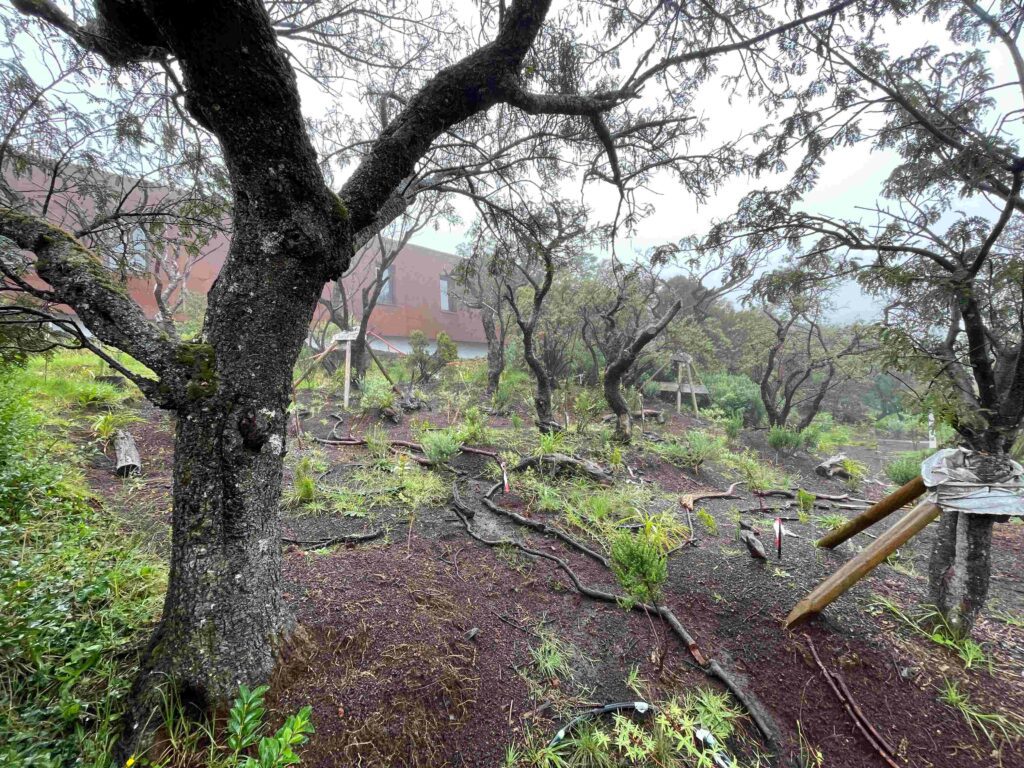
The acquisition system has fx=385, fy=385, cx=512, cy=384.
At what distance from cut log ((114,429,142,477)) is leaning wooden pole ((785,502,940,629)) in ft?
18.7

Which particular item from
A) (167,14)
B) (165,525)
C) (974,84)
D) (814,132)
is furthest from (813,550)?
(165,525)

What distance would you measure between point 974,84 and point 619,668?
429 centimetres

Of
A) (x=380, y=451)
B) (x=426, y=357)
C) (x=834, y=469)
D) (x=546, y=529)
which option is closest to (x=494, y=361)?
(x=426, y=357)

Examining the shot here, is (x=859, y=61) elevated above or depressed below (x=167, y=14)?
above

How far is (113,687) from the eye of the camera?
1.53 m

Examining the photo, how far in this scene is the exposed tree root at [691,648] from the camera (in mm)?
1828

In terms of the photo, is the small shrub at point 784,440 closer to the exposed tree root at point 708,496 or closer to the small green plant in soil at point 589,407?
the exposed tree root at point 708,496

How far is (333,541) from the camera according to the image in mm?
2992

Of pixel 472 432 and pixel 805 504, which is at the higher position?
pixel 472 432

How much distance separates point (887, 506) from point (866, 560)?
1.67 ft

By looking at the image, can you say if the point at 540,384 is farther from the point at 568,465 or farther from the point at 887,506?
the point at 887,506

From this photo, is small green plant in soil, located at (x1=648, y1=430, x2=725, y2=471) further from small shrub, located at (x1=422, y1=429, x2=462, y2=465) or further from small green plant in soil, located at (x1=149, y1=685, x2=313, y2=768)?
small green plant in soil, located at (x1=149, y1=685, x2=313, y2=768)

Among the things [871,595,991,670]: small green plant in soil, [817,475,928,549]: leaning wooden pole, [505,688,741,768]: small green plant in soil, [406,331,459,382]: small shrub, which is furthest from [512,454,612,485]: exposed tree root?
[406,331,459,382]: small shrub

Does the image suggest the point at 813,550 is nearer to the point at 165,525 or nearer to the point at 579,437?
the point at 579,437
